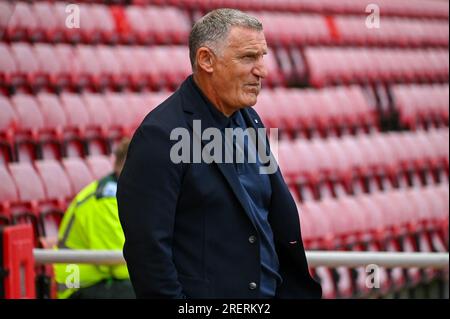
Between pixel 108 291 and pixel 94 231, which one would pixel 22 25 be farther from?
pixel 108 291

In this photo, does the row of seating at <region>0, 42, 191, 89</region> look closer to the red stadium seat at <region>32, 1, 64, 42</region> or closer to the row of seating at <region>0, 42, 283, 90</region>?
Answer: the row of seating at <region>0, 42, 283, 90</region>

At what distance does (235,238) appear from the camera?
1.84 m

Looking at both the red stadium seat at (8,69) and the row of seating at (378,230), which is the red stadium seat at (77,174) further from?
the row of seating at (378,230)

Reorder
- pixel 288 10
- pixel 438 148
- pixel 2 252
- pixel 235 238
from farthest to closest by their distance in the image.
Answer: pixel 288 10 → pixel 438 148 → pixel 2 252 → pixel 235 238

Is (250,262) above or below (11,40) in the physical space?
below

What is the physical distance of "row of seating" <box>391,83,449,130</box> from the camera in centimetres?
747

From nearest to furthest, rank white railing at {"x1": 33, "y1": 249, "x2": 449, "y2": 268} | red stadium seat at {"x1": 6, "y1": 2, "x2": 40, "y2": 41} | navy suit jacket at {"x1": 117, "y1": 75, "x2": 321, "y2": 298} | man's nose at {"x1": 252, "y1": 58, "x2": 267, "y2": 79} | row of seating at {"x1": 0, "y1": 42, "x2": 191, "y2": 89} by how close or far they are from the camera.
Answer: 1. navy suit jacket at {"x1": 117, "y1": 75, "x2": 321, "y2": 298}
2. man's nose at {"x1": 252, "y1": 58, "x2": 267, "y2": 79}
3. white railing at {"x1": 33, "y1": 249, "x2": 449, "y2": 268}
4. row of seating at {"x1": 0, "y1": 42, "x2": 191, "y2": 89}
5. red stadium seat at {"x1": 6, "y1": 2, "x2": 40, "y2": 41}

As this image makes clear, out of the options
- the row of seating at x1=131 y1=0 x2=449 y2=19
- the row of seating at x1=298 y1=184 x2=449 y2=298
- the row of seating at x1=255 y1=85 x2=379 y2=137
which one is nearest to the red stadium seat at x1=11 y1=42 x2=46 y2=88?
the row of seating at x1=131 y1=0 x2=449 y2=19

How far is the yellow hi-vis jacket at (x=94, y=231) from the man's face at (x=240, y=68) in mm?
1565

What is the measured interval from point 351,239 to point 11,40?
2.49 m

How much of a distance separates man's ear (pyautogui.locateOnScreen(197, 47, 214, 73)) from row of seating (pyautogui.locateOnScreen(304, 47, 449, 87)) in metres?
5.32

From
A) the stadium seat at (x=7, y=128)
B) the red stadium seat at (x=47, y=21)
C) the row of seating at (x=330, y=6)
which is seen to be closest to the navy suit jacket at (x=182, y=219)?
the stadium seat at (x=7, y=128)
